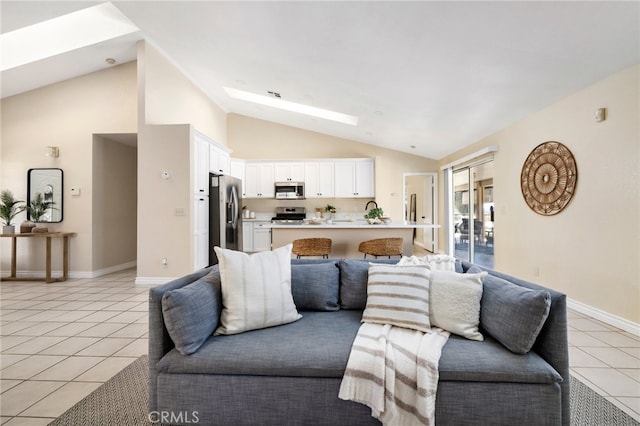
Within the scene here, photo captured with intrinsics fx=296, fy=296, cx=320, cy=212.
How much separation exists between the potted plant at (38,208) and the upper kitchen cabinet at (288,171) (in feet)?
13.6

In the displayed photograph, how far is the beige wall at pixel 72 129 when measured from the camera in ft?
15.9

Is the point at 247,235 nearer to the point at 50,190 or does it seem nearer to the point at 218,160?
the point at 218,160

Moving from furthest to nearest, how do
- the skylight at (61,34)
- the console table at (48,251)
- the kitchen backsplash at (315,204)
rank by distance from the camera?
1. the kitchen backsplash at (315,204)
2. the console table at (48,251)
3. the skylight at (61,34)

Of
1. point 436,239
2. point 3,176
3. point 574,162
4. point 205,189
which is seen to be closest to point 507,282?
point 574,162

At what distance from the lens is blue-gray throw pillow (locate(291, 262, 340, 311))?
194 centimetres

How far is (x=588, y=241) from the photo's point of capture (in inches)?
117

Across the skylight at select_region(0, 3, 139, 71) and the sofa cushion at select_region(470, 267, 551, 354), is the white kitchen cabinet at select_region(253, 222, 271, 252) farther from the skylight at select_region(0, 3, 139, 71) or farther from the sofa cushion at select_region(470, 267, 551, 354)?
the sofa cushion at select_region(470, 267, 551, 354)

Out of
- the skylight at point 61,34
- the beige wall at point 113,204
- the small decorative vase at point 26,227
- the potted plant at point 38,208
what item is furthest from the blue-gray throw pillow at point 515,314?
the small decorative vase at point 26,227

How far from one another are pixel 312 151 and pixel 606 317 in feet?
19.5

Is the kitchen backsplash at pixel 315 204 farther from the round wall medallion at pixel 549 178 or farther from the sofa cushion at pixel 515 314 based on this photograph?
the sofa cushion at pixel 515 314

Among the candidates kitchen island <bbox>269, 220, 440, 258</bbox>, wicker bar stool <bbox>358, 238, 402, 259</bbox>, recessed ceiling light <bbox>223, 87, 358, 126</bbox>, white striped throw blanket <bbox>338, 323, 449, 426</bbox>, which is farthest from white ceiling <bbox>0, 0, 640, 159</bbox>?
white striped throw blanket <bbox>338, 323, 449, 426</bbox>

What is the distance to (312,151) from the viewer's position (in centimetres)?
734

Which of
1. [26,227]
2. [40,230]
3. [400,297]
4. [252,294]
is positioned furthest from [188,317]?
[26,227]

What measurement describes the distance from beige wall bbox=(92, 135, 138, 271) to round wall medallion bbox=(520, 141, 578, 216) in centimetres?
648
